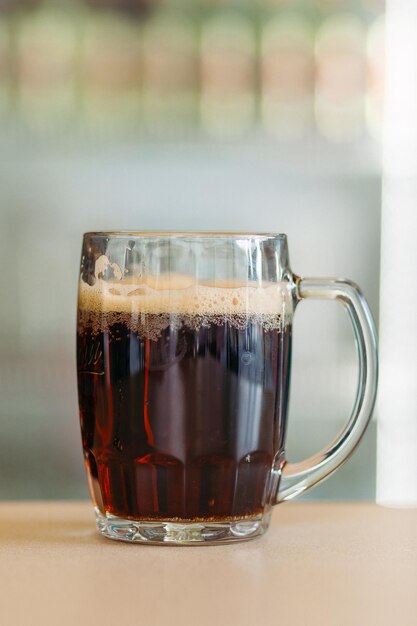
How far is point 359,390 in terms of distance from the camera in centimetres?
70

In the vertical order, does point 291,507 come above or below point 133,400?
below

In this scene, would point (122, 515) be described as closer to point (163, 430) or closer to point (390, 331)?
point (163, 430)

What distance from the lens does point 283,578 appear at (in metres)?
0.59

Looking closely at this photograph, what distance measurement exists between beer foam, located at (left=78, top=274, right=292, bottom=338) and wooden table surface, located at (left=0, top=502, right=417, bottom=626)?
5.4 inches

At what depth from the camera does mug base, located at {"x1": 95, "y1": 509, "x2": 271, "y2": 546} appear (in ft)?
2.16

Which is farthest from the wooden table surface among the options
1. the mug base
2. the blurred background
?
the blurred background

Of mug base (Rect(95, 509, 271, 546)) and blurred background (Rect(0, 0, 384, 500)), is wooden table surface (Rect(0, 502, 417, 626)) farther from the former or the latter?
blurred background (Rect(0, 0, 384, 500))

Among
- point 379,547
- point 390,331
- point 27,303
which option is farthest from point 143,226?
point 379,547

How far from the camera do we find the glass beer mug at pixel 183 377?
646mm

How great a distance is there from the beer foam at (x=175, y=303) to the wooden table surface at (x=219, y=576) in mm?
137

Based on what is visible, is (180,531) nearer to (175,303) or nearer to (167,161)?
(175,303)

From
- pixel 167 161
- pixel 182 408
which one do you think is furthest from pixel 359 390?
pixel 167 161

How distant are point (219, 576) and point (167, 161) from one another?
1.26 feet

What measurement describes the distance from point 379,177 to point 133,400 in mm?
333
